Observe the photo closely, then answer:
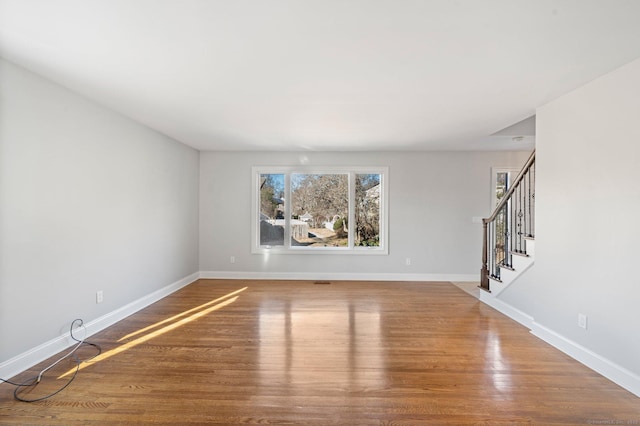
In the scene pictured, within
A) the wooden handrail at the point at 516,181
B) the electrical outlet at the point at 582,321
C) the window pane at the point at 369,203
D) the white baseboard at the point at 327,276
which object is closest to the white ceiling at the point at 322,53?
the wooden handrail at the point at 516,181

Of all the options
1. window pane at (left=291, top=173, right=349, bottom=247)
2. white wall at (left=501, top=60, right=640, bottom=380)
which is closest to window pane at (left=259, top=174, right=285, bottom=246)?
window pane at (left=291, top=173, right=349, bottom=247)

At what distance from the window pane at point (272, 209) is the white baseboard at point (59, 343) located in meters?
2.20

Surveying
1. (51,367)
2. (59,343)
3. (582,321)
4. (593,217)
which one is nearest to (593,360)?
(582,321)

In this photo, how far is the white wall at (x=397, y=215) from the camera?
18.4ft

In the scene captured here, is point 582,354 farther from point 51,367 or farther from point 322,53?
point 51,367

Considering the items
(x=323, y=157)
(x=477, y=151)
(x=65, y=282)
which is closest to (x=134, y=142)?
(x=65, y=282)

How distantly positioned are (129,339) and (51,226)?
4.31ft

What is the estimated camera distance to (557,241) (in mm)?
2982

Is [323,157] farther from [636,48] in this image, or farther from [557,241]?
[636,48]

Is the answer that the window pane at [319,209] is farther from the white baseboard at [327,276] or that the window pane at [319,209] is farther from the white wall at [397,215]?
the white baseboard at [327,276]

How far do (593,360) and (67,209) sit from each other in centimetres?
491

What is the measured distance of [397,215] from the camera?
568 cm

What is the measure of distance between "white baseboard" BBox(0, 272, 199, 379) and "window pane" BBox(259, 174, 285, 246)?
2205mm

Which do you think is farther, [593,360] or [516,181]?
[516,181]
